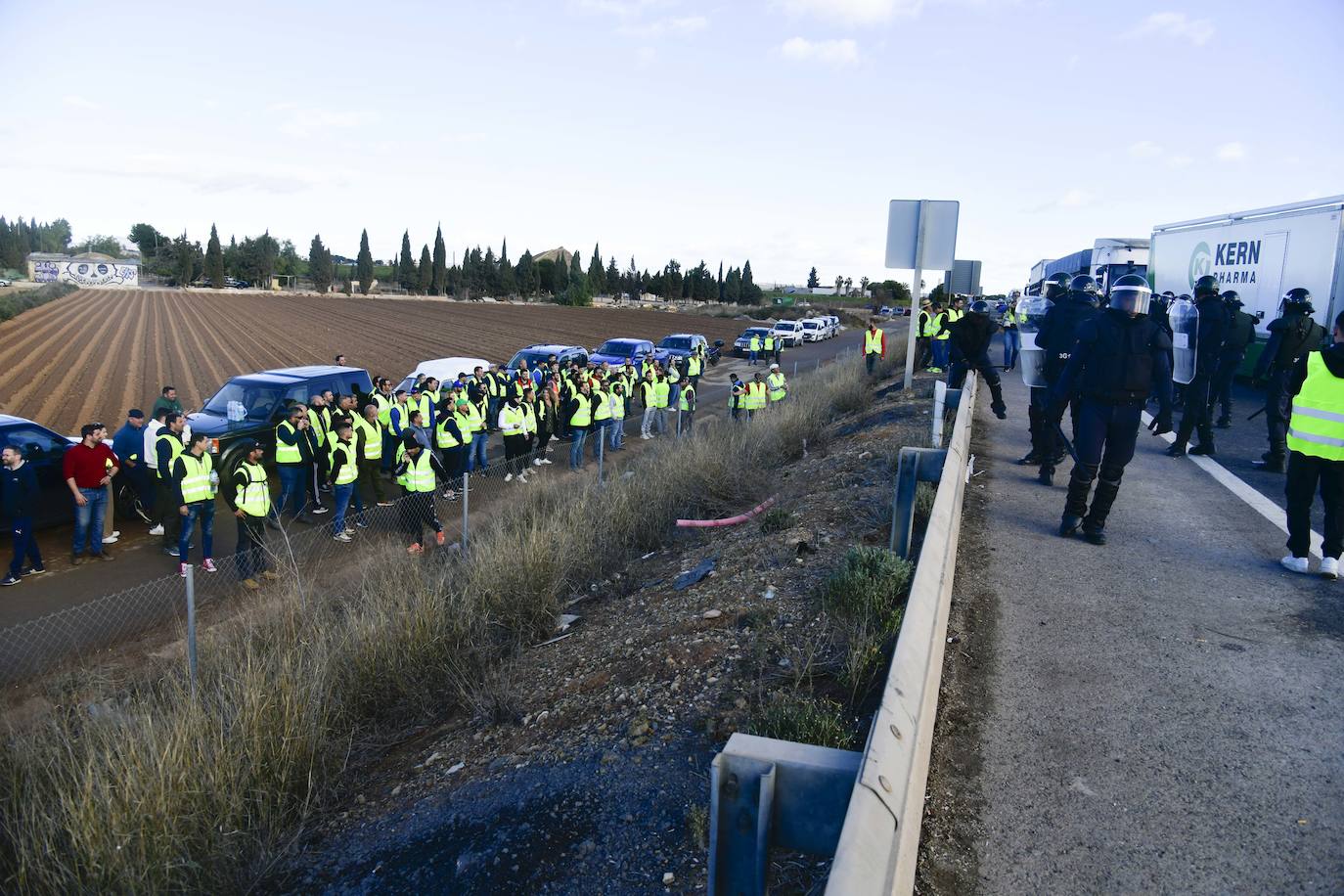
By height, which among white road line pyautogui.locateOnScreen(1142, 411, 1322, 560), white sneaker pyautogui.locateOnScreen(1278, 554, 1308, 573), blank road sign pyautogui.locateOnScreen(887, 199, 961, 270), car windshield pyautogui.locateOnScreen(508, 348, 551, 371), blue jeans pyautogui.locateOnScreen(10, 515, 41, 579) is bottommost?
blue jeans pyautogui.locateOnScreen(10, 515, 41, 579)

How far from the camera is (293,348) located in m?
35.8

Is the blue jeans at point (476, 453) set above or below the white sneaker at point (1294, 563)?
below

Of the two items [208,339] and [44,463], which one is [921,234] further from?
[208,339]

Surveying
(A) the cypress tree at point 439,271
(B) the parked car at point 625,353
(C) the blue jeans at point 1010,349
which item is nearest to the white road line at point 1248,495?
(C) the blue jeans at point 1010,349

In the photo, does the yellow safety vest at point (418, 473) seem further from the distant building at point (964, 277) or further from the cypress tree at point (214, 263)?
the cypress tree at point (214, 263)

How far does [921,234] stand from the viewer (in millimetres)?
10859

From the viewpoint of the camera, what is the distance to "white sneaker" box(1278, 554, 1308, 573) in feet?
16.9

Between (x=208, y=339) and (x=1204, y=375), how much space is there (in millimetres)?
39591

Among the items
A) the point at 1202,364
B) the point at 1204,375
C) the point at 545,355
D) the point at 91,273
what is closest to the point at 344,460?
the point at 1204,375

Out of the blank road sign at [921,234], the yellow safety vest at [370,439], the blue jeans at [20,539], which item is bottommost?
the blue jeans at [20,539]

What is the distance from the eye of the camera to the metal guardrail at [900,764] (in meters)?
1.66

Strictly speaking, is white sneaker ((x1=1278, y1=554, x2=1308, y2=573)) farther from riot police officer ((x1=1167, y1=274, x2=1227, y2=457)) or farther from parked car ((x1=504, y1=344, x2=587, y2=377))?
parked car ((x1=504, y1=344, x2=587, y2=377))

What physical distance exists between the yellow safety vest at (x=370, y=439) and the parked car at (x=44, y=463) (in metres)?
3.17

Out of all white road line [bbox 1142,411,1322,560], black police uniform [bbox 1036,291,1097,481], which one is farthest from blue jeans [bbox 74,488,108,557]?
white road line [bbox 1142,411,1322,560]
